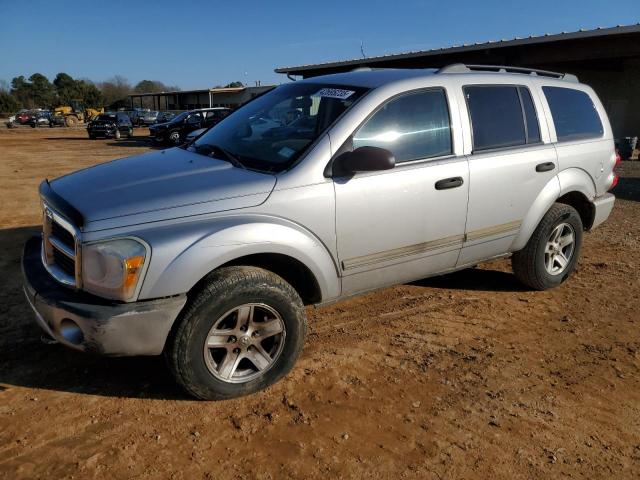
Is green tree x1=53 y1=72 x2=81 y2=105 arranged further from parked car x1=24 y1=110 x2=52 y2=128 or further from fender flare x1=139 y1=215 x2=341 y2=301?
fender flare x1=139 y1=215 x2=341 y2=301

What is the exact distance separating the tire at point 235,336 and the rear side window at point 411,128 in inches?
43.7

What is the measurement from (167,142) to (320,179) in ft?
68.7

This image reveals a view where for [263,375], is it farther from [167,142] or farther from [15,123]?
[15,123]

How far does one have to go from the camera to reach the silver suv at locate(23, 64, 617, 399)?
2.72 m

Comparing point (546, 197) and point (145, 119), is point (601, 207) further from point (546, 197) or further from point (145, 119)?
point (145, 119)

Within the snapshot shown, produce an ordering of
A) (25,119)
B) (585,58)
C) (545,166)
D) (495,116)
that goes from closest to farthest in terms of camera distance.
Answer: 1. (495,116)
2. (545,166)
3. (585,58)
4. (25,119)

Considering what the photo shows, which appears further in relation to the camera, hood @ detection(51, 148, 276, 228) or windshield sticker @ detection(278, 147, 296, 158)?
windshield sticker @ detection(278, 147, 296, 158)

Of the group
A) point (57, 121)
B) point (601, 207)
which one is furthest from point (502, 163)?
point (57, 121)

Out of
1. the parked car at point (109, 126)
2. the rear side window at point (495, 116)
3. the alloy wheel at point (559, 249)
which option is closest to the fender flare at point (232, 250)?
the rear side window at point (495, 116)

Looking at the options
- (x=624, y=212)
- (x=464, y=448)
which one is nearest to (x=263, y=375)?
(x=464, y=448)

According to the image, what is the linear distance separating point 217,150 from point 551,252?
10.1ft

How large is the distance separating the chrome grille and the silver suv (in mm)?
14

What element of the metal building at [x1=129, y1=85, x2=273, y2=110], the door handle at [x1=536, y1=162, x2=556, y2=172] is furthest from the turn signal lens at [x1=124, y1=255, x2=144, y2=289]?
the metal building at [x1=129, y1=85, x2=273, y2=110]

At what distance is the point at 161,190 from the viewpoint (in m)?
2.96
